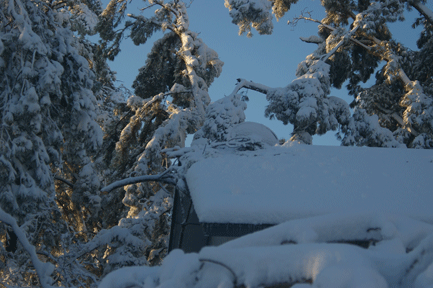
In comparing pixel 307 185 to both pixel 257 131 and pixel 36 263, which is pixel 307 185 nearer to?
pixel 36 263

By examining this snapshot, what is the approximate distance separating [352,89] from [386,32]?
11.5ft

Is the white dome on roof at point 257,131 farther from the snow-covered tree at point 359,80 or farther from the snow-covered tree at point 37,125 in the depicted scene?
the snow-covered tree at point 37,125

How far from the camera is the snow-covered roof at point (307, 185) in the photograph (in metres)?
3.24

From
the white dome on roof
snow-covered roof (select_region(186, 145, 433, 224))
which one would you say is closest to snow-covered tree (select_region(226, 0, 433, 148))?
the white dome on roof

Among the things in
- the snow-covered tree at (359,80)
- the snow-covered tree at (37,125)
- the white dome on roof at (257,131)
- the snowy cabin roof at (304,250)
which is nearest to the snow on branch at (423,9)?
the snow-covered tree at (359,80)

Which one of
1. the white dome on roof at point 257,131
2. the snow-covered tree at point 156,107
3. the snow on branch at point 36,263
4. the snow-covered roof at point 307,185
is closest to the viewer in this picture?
the snow-covered roof at point 307,185

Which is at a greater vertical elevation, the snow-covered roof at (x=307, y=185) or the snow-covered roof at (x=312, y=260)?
the snow-covered roof at (x=307, y=185)

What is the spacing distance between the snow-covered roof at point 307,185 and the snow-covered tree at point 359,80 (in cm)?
734

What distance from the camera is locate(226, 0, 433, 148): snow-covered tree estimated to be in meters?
12.9

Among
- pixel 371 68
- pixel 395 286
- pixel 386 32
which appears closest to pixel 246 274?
pixel 395 286

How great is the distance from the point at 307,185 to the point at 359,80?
17.2 meters

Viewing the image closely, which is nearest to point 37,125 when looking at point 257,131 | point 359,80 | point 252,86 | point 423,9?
point 257,131

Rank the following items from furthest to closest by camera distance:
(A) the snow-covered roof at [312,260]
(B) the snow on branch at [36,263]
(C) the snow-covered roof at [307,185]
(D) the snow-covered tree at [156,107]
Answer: (D) the snow-covered tree at [156,107], (B) the snow on branch at [36,263], (C) the snow-covered roof at [307,185], (A) the snow-covered roof at [312,260]

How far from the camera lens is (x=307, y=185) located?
151 inches
